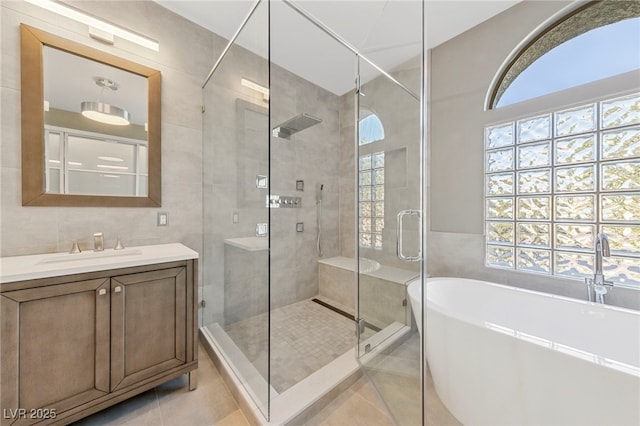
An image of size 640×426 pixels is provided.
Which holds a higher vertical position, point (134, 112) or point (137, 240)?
point (134, 112)

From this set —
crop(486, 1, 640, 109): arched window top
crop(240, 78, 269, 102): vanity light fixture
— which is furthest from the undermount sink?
crop(486, 1, 640, 109): arched window top

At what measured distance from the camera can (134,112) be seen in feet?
5.59

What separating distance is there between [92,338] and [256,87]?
1576 mm

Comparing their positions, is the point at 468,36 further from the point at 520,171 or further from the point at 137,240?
the point at 137,240

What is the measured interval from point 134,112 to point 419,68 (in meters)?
2.02

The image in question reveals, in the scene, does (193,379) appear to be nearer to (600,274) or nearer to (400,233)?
(400,233)

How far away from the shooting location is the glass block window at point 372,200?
1759 mm

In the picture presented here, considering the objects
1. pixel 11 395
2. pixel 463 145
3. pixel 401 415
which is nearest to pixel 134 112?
pixel 11 395

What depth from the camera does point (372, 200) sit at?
1.81 meters

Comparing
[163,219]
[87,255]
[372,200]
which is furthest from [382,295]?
[87,255]

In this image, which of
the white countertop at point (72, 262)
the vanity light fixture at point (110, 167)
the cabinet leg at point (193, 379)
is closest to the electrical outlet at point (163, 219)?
the white countertop at point (72, 262)

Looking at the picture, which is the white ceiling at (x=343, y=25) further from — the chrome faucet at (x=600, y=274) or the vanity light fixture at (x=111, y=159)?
the chrome faucet at (x=600, y=274)

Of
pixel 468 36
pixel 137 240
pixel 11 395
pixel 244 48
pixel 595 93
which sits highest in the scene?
pixel 468 36

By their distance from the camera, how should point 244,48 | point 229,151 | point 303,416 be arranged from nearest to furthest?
point 303,416 < point 244,48 < point 229,151
